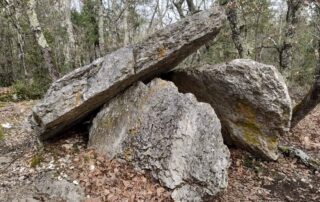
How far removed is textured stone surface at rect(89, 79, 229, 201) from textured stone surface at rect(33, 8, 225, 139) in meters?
0.38

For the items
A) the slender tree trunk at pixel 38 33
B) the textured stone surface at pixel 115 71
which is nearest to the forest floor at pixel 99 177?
the textured stone surface at pixel 115 71

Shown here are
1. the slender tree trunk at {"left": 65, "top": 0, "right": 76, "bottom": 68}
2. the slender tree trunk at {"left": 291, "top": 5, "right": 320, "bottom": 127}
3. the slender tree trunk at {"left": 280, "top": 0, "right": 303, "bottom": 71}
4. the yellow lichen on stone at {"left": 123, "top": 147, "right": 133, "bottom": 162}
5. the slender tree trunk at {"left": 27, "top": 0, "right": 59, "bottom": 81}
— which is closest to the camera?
the yellow lichen on stone at {"left": 123, "top": 147, "right": 133, "bottom": 162}

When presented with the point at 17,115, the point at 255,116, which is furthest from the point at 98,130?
the point at 17,115

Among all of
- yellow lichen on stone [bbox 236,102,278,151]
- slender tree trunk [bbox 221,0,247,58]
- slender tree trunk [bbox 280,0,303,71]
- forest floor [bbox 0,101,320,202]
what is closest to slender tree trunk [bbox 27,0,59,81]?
forest floor [bbox 0,101,320,202]

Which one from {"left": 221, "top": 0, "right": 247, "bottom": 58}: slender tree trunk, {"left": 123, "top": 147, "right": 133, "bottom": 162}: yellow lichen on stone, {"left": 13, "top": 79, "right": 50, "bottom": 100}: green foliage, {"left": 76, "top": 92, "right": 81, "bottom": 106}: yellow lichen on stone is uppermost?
{"left": 221, "top": 0, "right": 247, "bottom": 58}: slender tree trunk

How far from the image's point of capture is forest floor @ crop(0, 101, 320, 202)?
4.98m

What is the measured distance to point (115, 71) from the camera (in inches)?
225

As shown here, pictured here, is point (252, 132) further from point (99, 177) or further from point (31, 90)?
point (31, 90)

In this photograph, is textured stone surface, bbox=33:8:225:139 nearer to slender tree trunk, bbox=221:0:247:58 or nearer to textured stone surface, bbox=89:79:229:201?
textured stone surface, bbox=89:79:229:201

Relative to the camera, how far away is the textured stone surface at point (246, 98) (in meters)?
6.23

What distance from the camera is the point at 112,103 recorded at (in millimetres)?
6160

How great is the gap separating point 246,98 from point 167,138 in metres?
1.98

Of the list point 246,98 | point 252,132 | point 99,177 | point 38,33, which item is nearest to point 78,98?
point 99,177

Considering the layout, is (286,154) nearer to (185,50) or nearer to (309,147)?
(309,147)
